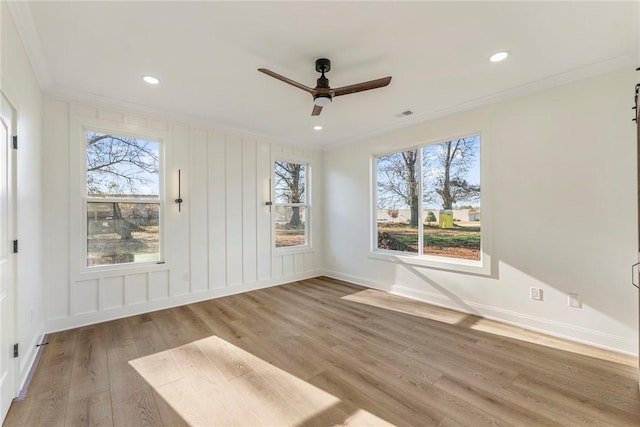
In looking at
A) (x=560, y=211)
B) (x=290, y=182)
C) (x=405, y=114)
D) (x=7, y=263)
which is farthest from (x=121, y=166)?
(x=560, y=211)

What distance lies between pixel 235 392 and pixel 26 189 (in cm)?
244

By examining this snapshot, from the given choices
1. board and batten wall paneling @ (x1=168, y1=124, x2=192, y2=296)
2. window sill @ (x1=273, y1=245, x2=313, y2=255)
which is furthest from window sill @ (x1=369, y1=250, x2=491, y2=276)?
board and batten wall paneling @ (x1=168, y1=124, x2=192, y2=296)

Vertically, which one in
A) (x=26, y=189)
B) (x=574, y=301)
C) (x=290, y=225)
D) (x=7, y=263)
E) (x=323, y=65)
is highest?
(x=323, y=65)

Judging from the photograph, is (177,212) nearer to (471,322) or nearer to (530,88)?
(471,322)

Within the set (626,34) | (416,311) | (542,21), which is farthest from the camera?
(416,311)

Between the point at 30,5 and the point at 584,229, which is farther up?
the point at 30,5

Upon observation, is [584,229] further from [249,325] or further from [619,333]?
[249,325]

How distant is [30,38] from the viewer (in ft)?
6.97

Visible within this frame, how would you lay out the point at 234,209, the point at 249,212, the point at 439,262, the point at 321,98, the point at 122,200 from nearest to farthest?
the point at 321,98 < the point at 122,200 < the point at 439,262 < the point at 234,209 < the point at 249,212

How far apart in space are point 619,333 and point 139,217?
17.6ft

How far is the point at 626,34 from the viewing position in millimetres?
2156

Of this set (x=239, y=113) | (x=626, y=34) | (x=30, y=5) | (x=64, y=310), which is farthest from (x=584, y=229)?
(x=64, y=310)

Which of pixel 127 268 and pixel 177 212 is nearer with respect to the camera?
pixel 127 268

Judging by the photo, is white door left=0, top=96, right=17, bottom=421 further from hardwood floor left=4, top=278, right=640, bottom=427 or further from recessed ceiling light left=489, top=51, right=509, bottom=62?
recessed ceiling light left=489, top=51, right=509, bottom=62
